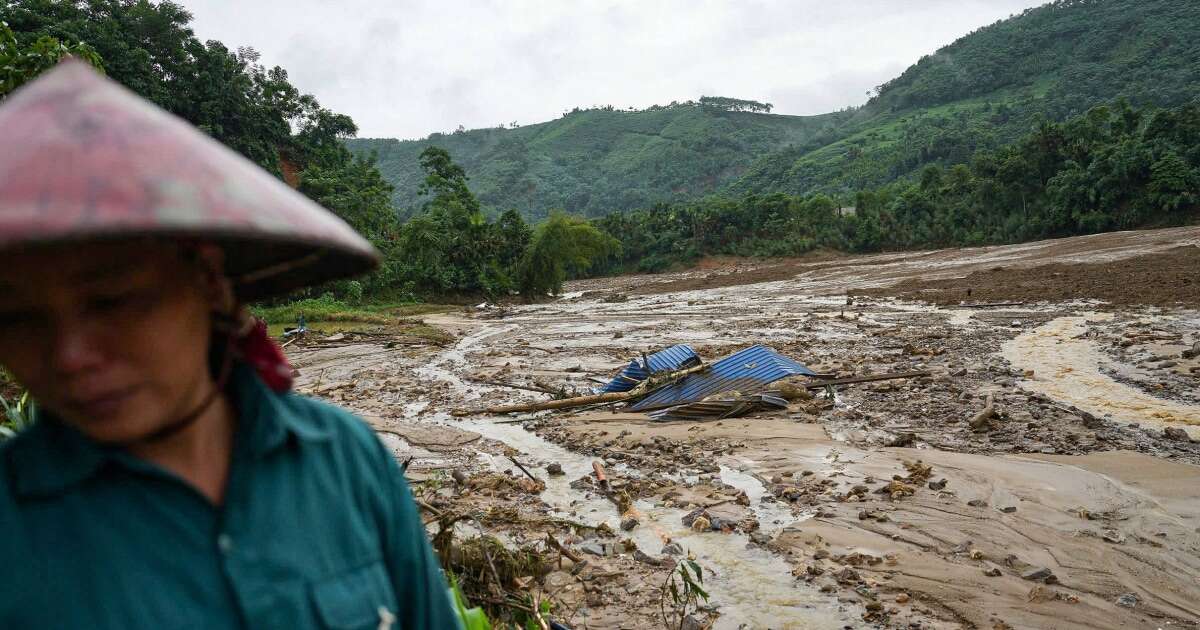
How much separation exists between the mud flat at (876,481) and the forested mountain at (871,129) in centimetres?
5399

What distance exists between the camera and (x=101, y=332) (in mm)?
832

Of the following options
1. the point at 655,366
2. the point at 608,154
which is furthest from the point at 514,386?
the point at 608,154

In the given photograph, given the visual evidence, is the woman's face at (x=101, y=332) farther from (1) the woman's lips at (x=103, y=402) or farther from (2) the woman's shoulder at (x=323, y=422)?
(2) the woman's shoulder at (x=323, y=422)

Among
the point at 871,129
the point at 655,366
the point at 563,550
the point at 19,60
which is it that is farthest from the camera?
the point at 871,129

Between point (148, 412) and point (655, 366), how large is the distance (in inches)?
357

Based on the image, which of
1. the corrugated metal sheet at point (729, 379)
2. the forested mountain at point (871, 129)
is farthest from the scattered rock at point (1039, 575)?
the forested mountain at point (871, 129)

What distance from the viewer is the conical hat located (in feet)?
2.20

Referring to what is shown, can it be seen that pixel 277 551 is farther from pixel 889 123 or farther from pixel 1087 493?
pixel 889 123

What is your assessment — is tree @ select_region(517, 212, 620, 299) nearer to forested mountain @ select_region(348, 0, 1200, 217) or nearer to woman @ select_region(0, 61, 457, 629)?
woman @ select_region(0, 61, 457, 629)

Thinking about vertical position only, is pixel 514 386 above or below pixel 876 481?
above

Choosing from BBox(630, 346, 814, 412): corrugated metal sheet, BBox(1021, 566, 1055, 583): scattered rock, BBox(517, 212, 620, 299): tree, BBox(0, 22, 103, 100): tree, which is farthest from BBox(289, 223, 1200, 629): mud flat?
BBox(517, 212, 620, 299): tree

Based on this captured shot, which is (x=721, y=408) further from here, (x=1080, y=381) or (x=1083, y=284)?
(x=1083, y=284)

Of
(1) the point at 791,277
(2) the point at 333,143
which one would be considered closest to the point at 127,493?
(1) the point at 791,277

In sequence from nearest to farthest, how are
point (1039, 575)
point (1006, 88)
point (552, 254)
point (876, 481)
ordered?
point (1039, 575) < point (876, 481) < point (552, 254) < point (1006, 88)
